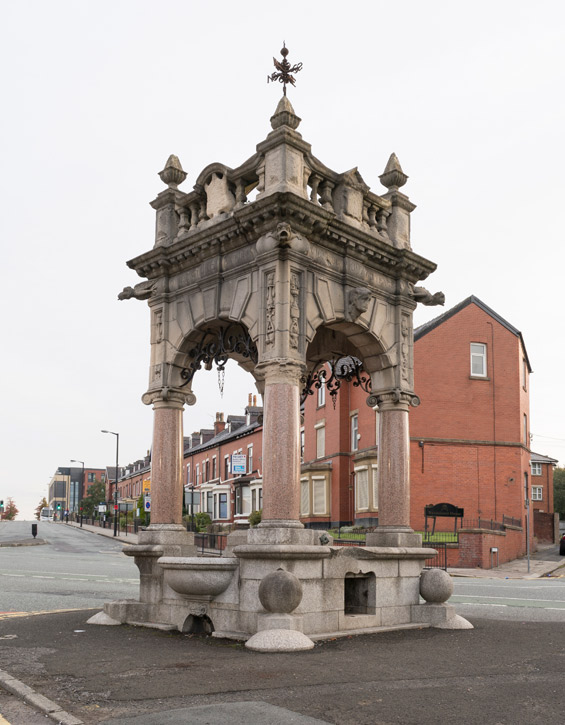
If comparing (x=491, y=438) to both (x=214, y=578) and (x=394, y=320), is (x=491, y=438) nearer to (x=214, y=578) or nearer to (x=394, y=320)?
(x=394, y=320)

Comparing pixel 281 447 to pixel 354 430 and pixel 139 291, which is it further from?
pixel 354 430

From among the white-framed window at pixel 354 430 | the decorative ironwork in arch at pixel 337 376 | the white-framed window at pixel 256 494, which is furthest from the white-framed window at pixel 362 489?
the decorative ironwork in arch at pixel 337 376

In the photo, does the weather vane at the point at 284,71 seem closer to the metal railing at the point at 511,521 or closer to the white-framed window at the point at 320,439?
the metal railing at the point at 511,521

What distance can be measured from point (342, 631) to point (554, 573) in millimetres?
24472

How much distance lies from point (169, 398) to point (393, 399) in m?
3.61

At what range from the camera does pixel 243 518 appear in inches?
2272

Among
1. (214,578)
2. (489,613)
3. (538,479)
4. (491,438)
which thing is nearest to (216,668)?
(214,578)

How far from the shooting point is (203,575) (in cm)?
1002

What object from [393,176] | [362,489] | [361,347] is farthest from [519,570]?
[393,176]

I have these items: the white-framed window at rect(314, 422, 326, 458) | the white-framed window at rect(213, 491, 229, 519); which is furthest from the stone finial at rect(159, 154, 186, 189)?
the white-framed window at rect(213, 491, 229, 519)

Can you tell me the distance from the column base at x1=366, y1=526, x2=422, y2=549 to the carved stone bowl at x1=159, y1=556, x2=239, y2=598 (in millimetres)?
2876

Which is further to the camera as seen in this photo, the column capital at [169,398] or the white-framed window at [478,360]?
the white-framed window at [478,360]

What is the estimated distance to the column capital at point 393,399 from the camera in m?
12.4

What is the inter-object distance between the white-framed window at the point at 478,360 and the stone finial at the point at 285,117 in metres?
32.0
